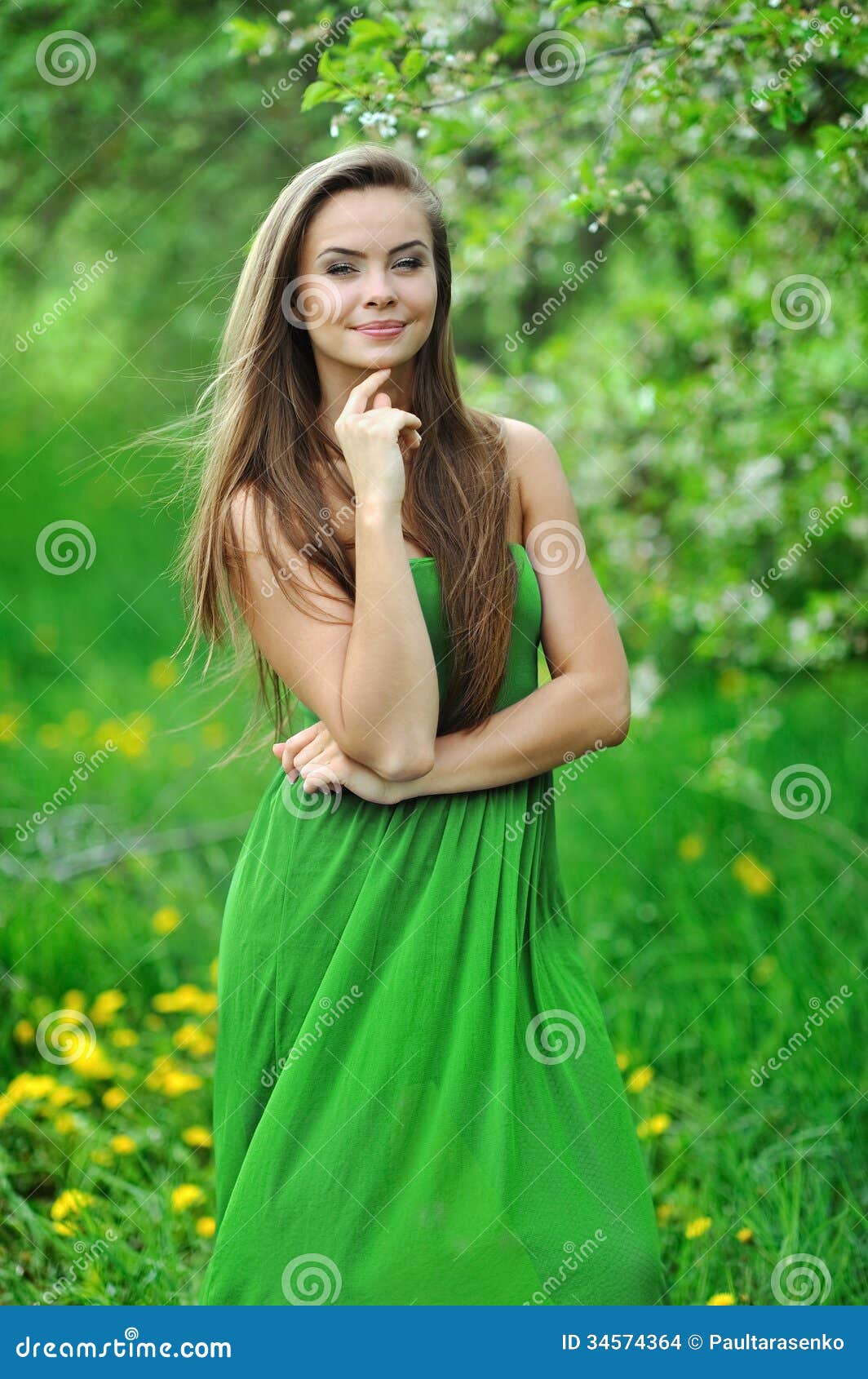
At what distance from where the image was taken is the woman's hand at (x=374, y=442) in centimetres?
164

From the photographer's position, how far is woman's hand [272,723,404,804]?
1.72m

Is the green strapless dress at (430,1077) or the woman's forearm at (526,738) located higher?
the woman's forearm at (526,738)

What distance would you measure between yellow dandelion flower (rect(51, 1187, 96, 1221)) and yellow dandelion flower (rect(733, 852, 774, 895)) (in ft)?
6.02

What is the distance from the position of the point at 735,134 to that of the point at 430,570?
5.05 ft

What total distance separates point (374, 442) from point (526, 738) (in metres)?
0.45

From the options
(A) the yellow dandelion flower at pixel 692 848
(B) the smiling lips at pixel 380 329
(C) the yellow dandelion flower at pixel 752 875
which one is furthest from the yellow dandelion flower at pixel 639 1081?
(B) the smiling lips at pixel 380 329

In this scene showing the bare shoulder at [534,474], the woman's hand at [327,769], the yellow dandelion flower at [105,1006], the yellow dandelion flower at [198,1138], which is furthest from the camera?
the yellow dandelion flower at [105,1006]

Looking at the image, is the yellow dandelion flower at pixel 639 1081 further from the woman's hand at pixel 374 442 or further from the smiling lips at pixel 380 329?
the smiling lips at pixel 380 329

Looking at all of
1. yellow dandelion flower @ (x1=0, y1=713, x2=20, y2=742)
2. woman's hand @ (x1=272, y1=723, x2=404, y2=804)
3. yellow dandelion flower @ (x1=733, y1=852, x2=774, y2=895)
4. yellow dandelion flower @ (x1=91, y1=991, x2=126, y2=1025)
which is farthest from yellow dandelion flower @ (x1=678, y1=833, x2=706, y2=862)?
yellow dandelion flower @ (x1=0, y1=713, x2=20, y2=742)

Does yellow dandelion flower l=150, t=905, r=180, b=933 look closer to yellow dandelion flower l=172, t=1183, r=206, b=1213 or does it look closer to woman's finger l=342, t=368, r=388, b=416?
yellow dandelion flower l=172, t=1183, r=206, b=1213

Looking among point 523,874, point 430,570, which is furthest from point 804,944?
point 430,570

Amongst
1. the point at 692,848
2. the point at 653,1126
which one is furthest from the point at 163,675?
the point at 653,1126

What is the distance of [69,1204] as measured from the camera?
2447mm

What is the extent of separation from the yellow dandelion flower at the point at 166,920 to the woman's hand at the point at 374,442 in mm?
2083
